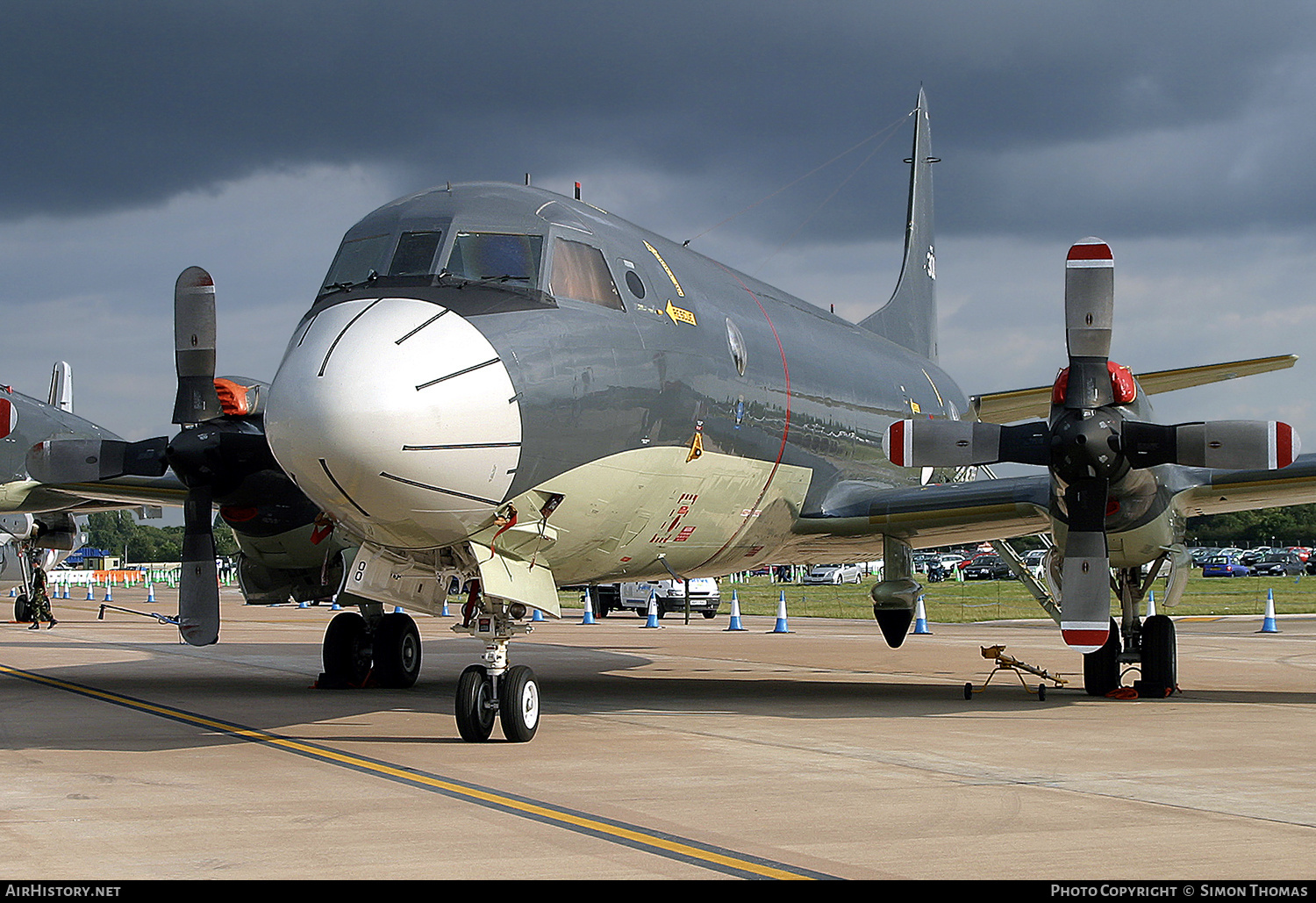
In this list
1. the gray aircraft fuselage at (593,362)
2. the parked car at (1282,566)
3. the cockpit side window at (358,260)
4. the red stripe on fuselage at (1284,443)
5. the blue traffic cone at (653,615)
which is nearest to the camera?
the gray aircraft fuselage at (593,362)

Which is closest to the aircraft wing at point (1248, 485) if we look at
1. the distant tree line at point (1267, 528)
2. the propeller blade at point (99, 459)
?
the propeller blade at point (99, 459)

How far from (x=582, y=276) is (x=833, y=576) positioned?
231ft

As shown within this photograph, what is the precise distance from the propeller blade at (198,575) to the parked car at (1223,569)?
78412mm

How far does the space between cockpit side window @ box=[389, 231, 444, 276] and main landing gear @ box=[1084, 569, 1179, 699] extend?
843 cm

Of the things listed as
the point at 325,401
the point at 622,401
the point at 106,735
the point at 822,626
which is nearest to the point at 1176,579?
the point at 622,401

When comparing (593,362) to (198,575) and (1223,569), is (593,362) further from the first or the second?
(1223,569)

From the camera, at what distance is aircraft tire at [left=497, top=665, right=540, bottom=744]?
10.3 m

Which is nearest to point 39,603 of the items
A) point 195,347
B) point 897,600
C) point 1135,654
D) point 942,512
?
point 195,347

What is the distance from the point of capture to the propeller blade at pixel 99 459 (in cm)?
1385

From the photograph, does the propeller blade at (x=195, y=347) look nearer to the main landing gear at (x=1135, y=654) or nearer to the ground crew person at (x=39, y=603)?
the main landing gear at (x=1135, y=654)

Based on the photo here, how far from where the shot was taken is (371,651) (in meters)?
16.2

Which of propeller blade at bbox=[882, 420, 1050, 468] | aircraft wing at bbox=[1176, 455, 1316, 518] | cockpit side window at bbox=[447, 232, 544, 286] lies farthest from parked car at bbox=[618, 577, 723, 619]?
cockpit side window at bbox=[447, 232, 544, 286]

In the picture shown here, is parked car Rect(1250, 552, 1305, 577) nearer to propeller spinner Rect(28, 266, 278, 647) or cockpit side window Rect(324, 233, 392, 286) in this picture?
propeller spinner Rect(28, 266, 278, 647)

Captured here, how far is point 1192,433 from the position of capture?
1231 cm
